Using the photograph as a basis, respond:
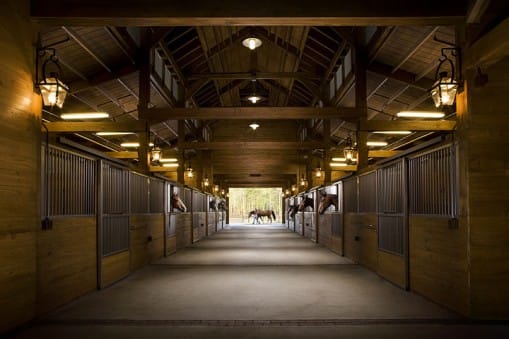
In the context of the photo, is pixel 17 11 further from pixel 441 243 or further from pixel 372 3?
pixel 441 243

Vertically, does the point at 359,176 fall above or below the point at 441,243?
above

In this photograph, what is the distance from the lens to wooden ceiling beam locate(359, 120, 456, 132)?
9.19 m

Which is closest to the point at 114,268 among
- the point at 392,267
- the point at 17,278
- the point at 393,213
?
the point at 17,278

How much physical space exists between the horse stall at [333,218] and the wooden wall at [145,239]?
395 centimetres

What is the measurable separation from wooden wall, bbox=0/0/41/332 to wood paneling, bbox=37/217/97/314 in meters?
0.24

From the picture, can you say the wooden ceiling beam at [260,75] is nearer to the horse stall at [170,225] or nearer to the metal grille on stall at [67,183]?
the horse stall at [170,225]

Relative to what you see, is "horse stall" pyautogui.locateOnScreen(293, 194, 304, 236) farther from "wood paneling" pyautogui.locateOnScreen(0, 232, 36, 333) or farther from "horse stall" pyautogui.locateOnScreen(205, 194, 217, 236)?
"wood paneling" pyautogui.locateOnScreen(0, 232, 36, 333)

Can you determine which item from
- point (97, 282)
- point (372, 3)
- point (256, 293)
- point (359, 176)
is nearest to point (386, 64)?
point (359, 176)

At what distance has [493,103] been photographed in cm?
487

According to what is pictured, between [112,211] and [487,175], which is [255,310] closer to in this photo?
[487,175]

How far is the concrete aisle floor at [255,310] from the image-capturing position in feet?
13.8

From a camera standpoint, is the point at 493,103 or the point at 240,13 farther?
the point at 240,13

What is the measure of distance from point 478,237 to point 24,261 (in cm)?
409

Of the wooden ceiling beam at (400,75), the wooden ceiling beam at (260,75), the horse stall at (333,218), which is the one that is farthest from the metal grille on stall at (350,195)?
the wooden ceiling beam at (260,75)
